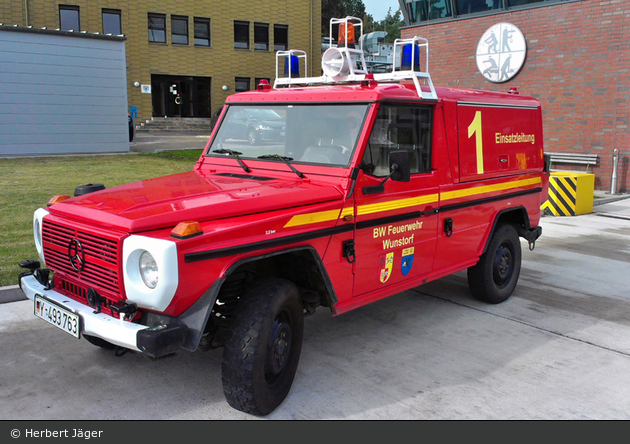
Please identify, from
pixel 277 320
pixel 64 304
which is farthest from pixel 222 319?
pixel 64 304

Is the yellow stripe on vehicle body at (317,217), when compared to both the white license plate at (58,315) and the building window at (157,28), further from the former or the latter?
the building window at (157,28)

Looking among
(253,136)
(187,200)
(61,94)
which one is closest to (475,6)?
(61,94)

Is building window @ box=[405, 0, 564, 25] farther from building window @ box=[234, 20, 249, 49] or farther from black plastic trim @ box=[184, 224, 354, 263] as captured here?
building window @ box=[234, 20, 249, 49]

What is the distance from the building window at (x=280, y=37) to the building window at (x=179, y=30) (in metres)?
5.21

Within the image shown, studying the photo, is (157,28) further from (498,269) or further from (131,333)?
(131,333)

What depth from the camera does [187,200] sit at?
380 centimetres

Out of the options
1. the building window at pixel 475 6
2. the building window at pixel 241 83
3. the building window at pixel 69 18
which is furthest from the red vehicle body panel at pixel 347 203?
the building window at pixel 241 83

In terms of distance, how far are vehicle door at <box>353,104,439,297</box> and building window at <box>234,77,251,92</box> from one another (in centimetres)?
2962

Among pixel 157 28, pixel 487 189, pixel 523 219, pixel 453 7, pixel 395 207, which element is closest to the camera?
pixel 395 207

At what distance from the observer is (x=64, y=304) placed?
3.70 metres

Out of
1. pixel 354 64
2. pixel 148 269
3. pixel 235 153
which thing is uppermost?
pixel 354 64

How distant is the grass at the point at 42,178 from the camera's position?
7.22 m

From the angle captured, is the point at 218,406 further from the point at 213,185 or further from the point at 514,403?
the point at 514,403

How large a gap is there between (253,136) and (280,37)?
30.6 m
